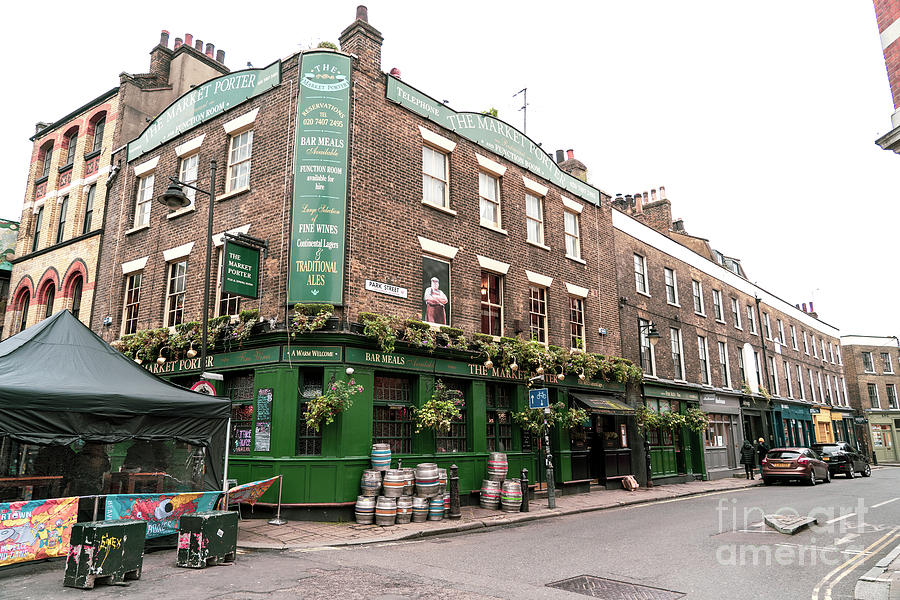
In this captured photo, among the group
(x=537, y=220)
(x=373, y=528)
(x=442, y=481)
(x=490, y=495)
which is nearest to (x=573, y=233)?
(x=537, y=220)

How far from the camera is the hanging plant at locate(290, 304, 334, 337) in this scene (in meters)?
11.8

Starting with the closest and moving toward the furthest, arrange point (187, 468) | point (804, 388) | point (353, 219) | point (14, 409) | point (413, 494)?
point (14, 409), point (187, 468), point (413, 494), point (353, 219), point (804, 388)

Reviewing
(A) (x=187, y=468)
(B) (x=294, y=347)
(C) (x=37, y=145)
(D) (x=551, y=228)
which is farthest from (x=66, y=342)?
(C) (x=37, y=145)

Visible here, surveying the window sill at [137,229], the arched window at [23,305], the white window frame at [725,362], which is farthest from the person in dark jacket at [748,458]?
the arched window at [23,305]

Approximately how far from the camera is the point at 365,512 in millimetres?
11328

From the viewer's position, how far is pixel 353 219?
13.0 meters

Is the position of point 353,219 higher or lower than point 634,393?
higher

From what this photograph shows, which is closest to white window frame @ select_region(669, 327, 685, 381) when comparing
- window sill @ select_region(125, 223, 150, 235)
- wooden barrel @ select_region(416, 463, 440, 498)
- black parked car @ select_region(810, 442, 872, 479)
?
black parked car @ select_region(810, 442, 872, 479)

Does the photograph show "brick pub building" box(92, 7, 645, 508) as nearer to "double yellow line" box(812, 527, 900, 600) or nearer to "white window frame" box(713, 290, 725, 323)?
"double yellow line" box(812, 527, 900, 600)

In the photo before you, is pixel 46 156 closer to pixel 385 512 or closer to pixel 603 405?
pixel 385 512

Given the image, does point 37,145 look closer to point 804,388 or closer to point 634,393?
point 634,393

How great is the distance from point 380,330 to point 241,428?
398 centimetres

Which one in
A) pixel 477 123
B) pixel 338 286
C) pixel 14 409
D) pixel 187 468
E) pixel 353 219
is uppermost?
pixel 477 123

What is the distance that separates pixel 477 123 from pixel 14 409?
13.5m
